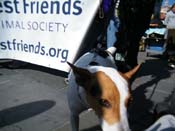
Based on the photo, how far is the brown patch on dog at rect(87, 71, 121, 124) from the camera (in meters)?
2.56

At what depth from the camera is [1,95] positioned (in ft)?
18.3

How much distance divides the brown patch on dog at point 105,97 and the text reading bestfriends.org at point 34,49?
213 centimetres

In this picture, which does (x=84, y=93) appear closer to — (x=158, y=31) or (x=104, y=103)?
(x=104, y=103)

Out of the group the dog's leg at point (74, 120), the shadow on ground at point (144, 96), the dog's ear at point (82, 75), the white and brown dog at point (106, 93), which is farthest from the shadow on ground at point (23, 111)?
the dog's ear at point (82, 75)

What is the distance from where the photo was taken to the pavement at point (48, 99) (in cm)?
458

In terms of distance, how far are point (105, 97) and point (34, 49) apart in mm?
3091

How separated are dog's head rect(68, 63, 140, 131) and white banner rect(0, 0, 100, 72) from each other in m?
1.74

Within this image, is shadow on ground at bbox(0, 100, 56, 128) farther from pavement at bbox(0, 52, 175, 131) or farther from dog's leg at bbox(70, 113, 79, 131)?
dog's leg at bbox(70, 113, 79, 131)

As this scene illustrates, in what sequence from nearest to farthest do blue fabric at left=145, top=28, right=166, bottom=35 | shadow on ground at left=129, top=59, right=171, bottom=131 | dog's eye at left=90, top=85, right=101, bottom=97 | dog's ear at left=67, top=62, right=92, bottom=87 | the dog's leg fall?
dog's eye at left=90, top=85, right=101, bottom=97 < dog's ear at left=67, top=62, right=92, bottom=87 < the dog's leg < shadow on ground at left=129, top=59, right=171, bottom=131 < blue fabric at left=145, top=28, right=166, bottom=35

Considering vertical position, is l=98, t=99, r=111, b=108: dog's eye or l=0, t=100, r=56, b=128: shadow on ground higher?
l=98, t=99, r=111, b=108: dog's eye

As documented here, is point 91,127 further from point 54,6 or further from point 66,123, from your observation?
point 54,6

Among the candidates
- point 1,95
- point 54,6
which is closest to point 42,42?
point 54,6

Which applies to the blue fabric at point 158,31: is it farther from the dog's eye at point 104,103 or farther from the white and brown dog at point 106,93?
the dog's eye at point 104,103

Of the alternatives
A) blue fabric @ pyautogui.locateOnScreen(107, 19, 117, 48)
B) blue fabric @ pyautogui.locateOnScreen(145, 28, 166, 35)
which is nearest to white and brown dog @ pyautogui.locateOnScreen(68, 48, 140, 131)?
blue fabric @ pyautogui.locateOnScreen(107, 19, 117, 48)
